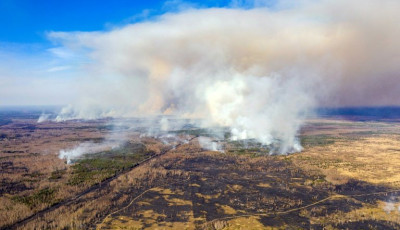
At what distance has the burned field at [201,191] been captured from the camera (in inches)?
1900

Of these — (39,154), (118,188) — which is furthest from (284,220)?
(39,154)

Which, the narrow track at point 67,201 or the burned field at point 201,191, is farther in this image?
the burned field at point 201,191

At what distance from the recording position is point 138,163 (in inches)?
3738

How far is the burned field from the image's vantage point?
48.2 meters

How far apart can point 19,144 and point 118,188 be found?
106 meters

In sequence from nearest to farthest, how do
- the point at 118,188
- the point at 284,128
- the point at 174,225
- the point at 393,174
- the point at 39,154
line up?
the point at 174,225, the point at 118,188, the point at 393,174, the point at 39,154, the point at 284,128

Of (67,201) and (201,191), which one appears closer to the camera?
(67,201)

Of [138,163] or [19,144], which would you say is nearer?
[138,163]

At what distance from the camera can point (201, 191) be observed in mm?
63875

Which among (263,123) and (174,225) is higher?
(263,123)

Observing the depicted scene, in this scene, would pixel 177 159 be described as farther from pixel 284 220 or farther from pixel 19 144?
pixel 19 144

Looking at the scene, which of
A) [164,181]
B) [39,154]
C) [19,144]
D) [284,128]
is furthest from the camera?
[284,128]

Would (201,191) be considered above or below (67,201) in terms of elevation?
above

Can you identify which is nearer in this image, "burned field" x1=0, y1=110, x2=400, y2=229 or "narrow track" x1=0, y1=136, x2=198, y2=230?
"narrow track" x1=0, y1=136, x2=198, y2=230
